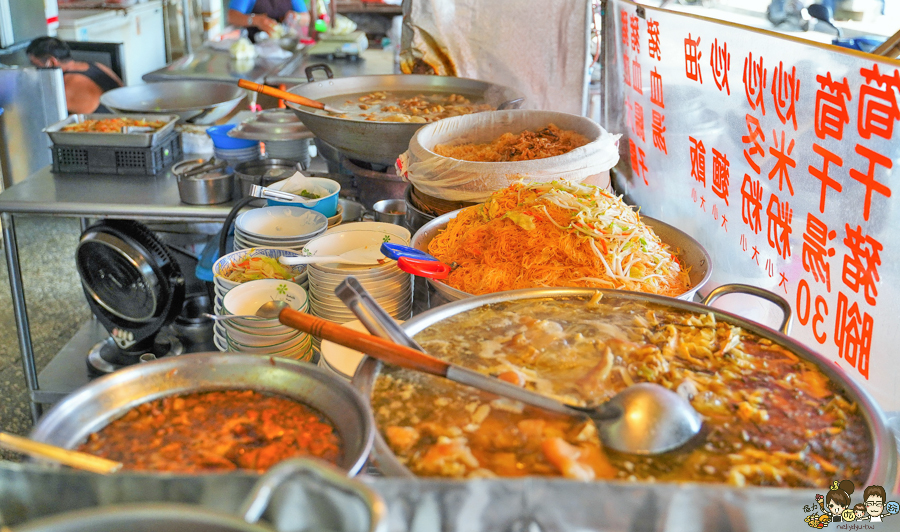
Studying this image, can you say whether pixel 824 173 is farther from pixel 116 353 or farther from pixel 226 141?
pixel 116 353

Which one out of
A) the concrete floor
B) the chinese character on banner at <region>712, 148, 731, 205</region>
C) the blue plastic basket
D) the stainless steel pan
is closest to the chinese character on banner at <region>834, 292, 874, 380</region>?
the chinese character on banner at <region>712, 148, 731, 205</region>

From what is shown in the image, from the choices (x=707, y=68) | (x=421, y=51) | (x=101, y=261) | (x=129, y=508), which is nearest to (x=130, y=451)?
(x=129, y=508)

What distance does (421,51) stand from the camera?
4.36 metres

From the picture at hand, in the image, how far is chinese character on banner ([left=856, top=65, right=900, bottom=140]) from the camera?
1.48 meters

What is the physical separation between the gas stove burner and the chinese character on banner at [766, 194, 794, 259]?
309cm

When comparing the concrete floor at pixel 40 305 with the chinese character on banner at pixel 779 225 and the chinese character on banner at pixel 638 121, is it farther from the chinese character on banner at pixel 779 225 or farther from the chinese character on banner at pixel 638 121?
the chinese character on banner at pixel 779 225

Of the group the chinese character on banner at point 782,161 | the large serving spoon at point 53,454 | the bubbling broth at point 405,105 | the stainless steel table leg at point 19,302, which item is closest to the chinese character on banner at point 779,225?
the chinese character on banner at point 782,161

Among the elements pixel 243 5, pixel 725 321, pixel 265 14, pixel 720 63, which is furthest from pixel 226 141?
pixel 265 14

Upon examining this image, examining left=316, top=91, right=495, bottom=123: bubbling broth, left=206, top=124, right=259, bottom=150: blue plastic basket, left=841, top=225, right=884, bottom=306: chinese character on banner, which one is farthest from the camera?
left=206, top=124, right=259, bottom=150: blue plastic basket

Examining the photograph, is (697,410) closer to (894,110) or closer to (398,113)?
(894,110)

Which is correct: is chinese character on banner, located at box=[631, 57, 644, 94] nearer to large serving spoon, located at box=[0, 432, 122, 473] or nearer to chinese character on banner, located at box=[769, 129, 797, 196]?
chinese character on banner, located at box=[769, 129, 797, 196]

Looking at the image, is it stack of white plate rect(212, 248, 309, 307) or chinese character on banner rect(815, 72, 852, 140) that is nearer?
chinese character on banner rect(815, 72, 852, 140)

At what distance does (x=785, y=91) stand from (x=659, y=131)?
1.00 meters

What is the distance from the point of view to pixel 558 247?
1.98 metres
